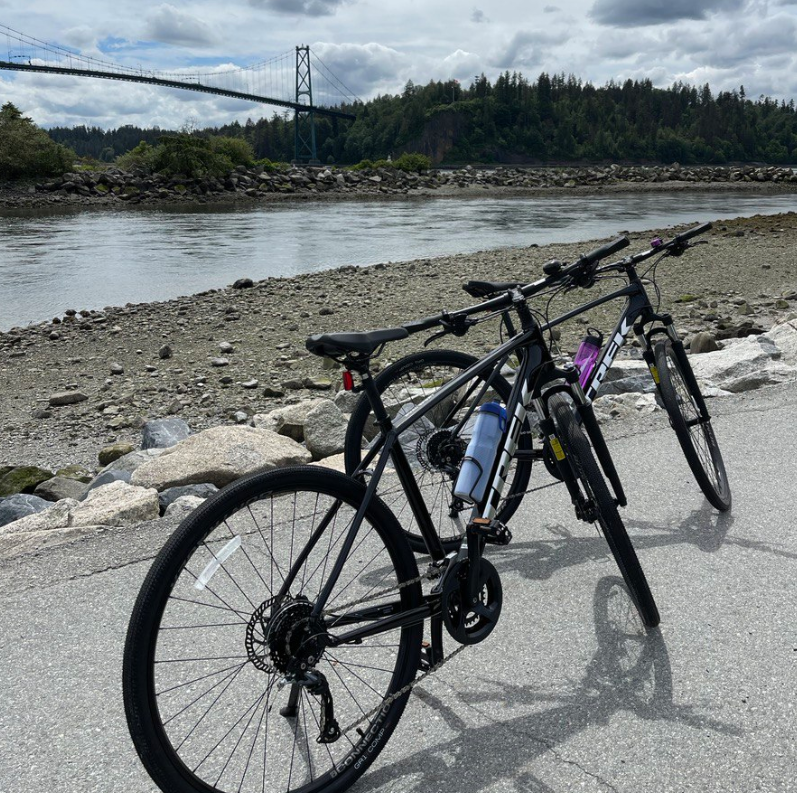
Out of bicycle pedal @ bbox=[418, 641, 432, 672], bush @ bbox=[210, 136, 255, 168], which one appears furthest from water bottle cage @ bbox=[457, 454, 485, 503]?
bush @ bbox=[210, 136, 255, 168]

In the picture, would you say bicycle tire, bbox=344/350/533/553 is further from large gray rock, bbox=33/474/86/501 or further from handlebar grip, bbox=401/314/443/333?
large gray rock, bbox=33/474/86/501

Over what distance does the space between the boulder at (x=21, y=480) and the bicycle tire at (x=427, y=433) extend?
310 cm

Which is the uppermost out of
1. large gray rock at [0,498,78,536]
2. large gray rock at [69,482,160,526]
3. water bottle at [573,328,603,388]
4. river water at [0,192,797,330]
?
water bottle at [573,328,603,388]

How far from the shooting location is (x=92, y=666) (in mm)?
2846

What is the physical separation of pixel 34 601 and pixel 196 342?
310 inches

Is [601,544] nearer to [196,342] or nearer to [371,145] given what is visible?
[196,342]


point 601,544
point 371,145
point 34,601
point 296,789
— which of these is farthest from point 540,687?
point 371,145

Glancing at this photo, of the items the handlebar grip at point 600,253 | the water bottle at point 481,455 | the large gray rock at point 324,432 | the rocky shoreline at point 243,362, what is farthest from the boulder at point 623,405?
the water bottle at point 481,455

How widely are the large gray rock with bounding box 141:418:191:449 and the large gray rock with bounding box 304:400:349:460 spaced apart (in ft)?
3.89

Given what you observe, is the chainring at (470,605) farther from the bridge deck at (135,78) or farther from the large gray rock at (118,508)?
the bridge deck at (135,78)

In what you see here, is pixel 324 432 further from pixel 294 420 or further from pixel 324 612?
pixel 324 612

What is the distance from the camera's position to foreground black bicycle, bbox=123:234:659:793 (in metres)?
2.06

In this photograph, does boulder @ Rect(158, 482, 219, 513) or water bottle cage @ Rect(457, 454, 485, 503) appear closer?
water bottle cage @ Rect(457, 454, 485, 503)

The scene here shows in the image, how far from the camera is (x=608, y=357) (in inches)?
149
